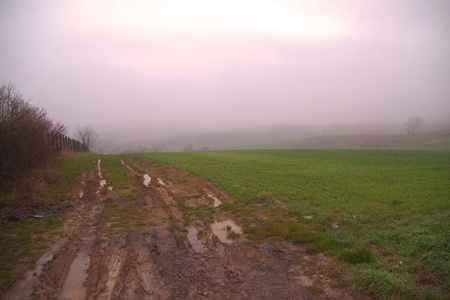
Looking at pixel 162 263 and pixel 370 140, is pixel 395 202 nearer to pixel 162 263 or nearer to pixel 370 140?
pixel 162 263

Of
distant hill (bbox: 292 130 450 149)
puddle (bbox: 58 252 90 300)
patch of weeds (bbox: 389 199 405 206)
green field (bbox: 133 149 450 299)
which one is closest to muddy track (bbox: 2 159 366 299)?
puddle (bbox: 58 252 90 300)

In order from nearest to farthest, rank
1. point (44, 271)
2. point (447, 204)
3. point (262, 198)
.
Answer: point (44, 271), point (447, 204), point (262, 198)

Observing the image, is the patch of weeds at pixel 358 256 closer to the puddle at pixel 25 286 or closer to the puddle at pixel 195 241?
the puddle at pixel 195 241

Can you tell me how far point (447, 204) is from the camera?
9.62 metres

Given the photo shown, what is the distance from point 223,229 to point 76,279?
424cm

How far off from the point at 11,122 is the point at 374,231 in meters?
Answer: 14.2

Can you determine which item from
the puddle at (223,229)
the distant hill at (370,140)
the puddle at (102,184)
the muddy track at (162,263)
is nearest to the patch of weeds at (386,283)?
the muddy track at (162,263)

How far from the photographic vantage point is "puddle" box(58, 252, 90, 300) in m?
4.25

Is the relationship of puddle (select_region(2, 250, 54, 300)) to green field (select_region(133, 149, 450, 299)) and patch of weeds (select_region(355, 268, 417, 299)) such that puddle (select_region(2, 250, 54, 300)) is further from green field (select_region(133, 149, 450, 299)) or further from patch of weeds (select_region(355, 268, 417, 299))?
patch of weeds (select_region(355, 268, 417, 299))

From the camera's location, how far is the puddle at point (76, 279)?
4.25m

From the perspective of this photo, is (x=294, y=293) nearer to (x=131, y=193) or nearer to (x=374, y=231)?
(x=374, y=231)

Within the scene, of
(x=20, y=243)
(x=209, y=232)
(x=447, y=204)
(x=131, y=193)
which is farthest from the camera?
(x=131, y=193)

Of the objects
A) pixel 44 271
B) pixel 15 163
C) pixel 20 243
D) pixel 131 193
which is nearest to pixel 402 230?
pixel 44 271

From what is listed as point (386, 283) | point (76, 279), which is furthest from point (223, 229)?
point (386, 283)
